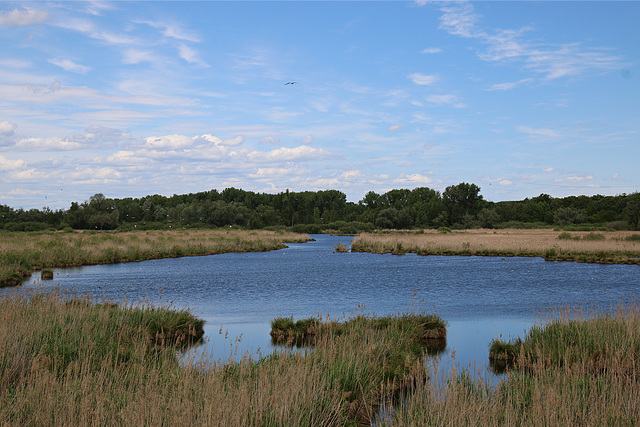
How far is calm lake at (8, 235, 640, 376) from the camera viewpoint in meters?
16.2

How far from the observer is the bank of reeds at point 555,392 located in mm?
6403

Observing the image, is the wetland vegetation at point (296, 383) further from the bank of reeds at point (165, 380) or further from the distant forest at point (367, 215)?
the distant forest at point (367, 215)

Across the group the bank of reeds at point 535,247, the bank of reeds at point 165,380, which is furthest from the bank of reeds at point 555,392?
the bank of reeds at point 535,247

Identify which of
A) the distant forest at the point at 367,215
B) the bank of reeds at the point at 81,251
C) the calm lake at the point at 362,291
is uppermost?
the distant forest at the point at 367,215

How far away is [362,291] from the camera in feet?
85.1

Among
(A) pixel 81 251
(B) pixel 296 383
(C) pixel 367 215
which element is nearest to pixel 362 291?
(B) pixel 296 383

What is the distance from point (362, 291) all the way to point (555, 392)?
61.9 ft

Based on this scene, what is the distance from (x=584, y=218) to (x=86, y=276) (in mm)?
109118

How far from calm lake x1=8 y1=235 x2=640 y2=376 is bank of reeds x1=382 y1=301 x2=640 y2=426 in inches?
91.8

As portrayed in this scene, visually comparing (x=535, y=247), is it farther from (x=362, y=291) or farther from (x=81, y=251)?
(x=81, y=251)

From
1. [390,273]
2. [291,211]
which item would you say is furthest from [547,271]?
[291,211]

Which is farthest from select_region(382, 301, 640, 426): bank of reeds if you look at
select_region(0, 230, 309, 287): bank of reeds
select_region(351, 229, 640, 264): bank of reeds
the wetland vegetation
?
select_region(351, 229, 640, 264): bank of reeds

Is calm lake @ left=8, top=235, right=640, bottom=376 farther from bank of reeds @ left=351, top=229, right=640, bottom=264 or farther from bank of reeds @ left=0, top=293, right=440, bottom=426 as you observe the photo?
bank of reeds @ left=351, top=229, right=640, bottom=264

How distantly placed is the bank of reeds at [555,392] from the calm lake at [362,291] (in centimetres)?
233
